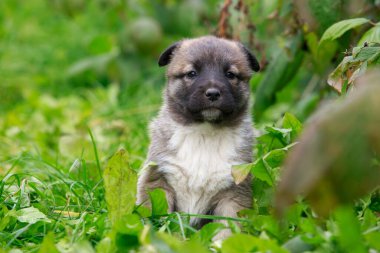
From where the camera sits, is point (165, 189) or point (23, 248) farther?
point (165, 189)

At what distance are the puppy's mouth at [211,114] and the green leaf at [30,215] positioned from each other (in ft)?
3.40

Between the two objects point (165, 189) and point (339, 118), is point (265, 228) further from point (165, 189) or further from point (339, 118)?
point (339, 118)

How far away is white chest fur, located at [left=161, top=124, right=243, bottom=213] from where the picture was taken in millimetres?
4086

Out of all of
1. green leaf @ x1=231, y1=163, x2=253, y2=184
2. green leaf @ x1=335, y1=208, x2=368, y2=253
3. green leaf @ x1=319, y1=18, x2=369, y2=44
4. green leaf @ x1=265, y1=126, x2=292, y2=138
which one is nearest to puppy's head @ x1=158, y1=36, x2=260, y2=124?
green leaf @ x1=265, y1=126, x2=292, y2=138

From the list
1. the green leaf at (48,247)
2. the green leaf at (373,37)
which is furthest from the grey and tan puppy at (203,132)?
the green leaf at (48,247)

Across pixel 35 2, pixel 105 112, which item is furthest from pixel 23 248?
pixel 35 2

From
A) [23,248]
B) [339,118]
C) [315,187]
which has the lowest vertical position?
[23,248]

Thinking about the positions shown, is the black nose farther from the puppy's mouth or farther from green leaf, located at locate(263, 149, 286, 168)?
green leaf, located at locate(263, 149, 286, 168)

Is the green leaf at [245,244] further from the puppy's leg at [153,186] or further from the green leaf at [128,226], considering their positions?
the puppy's leg at [153,186]

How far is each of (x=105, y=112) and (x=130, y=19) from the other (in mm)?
1715

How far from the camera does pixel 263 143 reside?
15.4 ft

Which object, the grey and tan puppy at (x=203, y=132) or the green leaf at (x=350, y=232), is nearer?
the green leaf at (x=350, y=232)

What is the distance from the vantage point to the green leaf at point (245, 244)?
9.98 ft

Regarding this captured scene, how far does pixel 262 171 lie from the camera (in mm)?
3865
